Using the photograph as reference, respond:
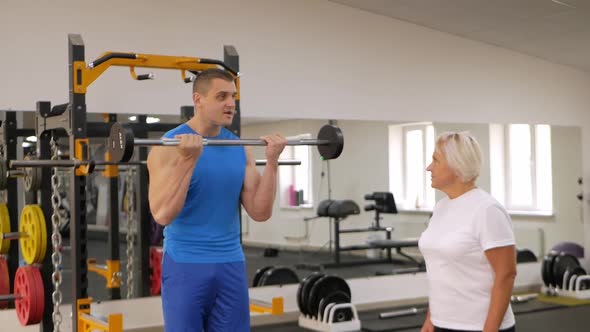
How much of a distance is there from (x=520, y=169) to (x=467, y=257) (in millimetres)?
4842

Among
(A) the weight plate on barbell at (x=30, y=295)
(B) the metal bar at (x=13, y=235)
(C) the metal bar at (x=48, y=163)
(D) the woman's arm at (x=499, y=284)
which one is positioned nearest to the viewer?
(D) the woman's arm at (x=499, y=284)

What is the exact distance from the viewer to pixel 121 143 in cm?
201

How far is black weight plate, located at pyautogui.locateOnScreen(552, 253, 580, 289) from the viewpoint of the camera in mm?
6090

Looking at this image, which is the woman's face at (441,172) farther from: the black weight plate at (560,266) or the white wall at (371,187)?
the black weight plate at (560,266)

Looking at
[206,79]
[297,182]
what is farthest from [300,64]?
[206,79]

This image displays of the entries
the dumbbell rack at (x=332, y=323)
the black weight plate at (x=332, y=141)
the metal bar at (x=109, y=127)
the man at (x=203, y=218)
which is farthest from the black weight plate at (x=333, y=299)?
the man at (x=203, y=218)

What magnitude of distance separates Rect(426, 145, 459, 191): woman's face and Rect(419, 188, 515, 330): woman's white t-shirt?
0.05 meters

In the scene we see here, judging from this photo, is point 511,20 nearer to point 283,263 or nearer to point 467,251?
point 283,263

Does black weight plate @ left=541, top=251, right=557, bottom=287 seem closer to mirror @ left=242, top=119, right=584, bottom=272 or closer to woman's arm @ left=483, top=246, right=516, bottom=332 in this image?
mirror @ left=242, top=119, right=584, bottom=272

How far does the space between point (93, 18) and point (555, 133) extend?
4.13 m

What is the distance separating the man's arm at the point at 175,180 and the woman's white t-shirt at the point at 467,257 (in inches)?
25.4

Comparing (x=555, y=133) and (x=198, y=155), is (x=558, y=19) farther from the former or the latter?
(x=198, y=155)

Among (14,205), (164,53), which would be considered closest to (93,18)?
(164,53)

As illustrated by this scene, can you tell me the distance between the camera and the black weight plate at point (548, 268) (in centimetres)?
611
